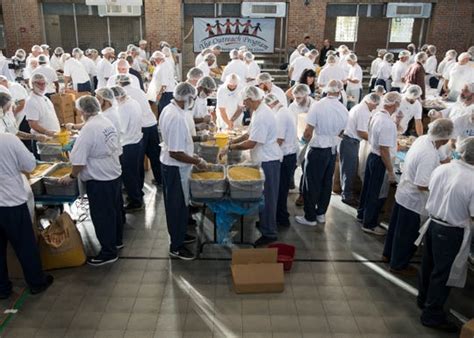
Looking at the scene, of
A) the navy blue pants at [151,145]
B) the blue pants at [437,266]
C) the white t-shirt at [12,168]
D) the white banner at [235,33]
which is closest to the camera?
the blue pants at [437,266]

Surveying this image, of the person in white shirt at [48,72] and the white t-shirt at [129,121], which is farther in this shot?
the person in white shirt at [48,72]

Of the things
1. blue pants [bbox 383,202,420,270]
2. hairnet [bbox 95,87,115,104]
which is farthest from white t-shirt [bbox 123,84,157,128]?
blue pants [bbox 383,202,420,270]

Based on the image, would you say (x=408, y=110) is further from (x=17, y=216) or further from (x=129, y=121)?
(x=17, y=216)

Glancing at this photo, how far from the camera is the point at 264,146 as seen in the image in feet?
15.2

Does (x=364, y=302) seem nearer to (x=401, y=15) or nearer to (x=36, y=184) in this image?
(x=36, y=184)

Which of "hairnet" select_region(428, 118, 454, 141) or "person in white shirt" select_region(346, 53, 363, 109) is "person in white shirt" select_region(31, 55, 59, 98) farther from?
"hairnet" select_region(428, 118, 454, 141)

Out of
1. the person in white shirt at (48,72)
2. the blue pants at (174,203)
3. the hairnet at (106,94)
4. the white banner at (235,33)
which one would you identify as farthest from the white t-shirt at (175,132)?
the white banner at (235,33)

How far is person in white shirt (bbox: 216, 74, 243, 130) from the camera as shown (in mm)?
6566

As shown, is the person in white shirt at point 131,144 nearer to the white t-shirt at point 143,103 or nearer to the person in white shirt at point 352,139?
the white t-shirt at point 143,103

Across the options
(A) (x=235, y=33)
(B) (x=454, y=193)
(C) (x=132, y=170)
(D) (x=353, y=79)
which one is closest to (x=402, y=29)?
(A) (x=235, y=33)

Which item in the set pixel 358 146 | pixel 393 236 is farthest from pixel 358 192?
pixel 393 236

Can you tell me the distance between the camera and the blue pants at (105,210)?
425 cm

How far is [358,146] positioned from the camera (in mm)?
5836

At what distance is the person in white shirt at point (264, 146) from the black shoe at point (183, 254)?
0.77m
